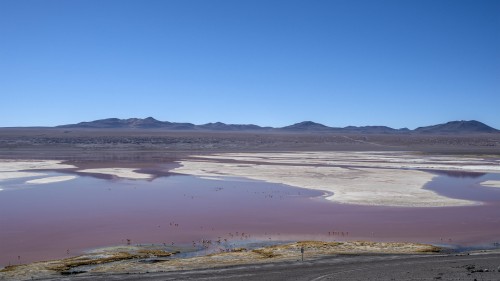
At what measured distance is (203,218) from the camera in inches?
878

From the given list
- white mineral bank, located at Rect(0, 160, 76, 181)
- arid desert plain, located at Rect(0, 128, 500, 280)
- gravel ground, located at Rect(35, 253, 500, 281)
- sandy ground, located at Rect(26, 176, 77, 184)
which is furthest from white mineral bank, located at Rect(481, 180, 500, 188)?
white mineral bank, located at Rect(0, 160, 76, 181)

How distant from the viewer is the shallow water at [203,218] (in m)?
18.4

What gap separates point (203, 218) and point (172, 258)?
7062 mm

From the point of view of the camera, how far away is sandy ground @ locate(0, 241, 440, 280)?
527 inches

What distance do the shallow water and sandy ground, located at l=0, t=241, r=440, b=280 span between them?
1.67 meters

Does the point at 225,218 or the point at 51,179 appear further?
the point at 51,179

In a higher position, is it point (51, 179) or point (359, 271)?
point (51, 179)

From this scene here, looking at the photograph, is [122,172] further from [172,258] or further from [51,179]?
[172,258]

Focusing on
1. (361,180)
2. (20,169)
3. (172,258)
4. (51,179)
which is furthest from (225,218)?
(20,169)

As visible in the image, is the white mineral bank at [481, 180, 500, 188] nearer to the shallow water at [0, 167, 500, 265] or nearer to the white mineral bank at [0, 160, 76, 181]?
the shallow water at [0, 167, 500, 265]

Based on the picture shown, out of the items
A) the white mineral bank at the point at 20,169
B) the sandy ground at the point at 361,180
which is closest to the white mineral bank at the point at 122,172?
the sandy ground at the point at 361,180

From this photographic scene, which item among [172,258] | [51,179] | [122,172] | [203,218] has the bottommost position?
[172,258]

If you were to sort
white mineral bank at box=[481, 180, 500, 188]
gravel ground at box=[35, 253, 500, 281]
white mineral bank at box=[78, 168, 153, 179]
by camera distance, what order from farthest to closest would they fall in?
white mineral bank at box=[78, 168, 153, 179] < white mineral bank at box=[481, 180, 500, 188] < gravel ground at box=[35, 253, 500, 281]

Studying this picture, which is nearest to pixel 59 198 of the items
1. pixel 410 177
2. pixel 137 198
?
pixel 137 198
